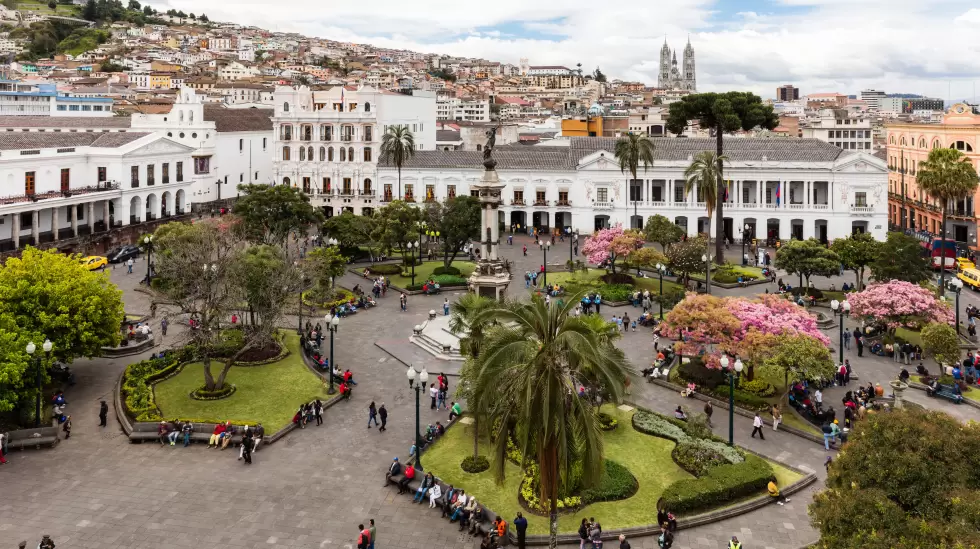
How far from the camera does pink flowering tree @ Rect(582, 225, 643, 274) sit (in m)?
49.3

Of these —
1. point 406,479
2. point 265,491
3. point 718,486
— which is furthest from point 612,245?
point 265,491

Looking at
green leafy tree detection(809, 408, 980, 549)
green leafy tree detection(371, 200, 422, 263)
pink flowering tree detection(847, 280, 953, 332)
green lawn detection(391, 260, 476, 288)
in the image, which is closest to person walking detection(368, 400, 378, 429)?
green leafy tree detection(809, 408, 980, 549)

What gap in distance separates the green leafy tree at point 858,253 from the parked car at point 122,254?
152ft

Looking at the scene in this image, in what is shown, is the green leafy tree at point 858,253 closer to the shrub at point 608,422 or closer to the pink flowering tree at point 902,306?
the pink flowering tree at point 902,306

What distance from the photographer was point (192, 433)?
88.5ft

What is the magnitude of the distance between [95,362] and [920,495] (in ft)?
106

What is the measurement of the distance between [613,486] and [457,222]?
99.6 ft

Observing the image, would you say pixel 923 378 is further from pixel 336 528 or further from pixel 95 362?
pixel 95 362

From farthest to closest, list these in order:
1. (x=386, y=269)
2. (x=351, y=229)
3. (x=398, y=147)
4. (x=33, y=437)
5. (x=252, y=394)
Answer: (x=398, y=147)
(x=351, y=229)
(x=386, y=269)
(x=252, y=394)
(x=33, y=437)

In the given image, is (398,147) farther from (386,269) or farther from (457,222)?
(457,222)

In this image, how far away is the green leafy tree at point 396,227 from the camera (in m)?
51.4

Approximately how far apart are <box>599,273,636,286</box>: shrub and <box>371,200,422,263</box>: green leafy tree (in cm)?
1234

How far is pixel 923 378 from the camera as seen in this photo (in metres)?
33.0

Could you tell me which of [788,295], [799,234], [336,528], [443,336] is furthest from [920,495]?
[799,234]
